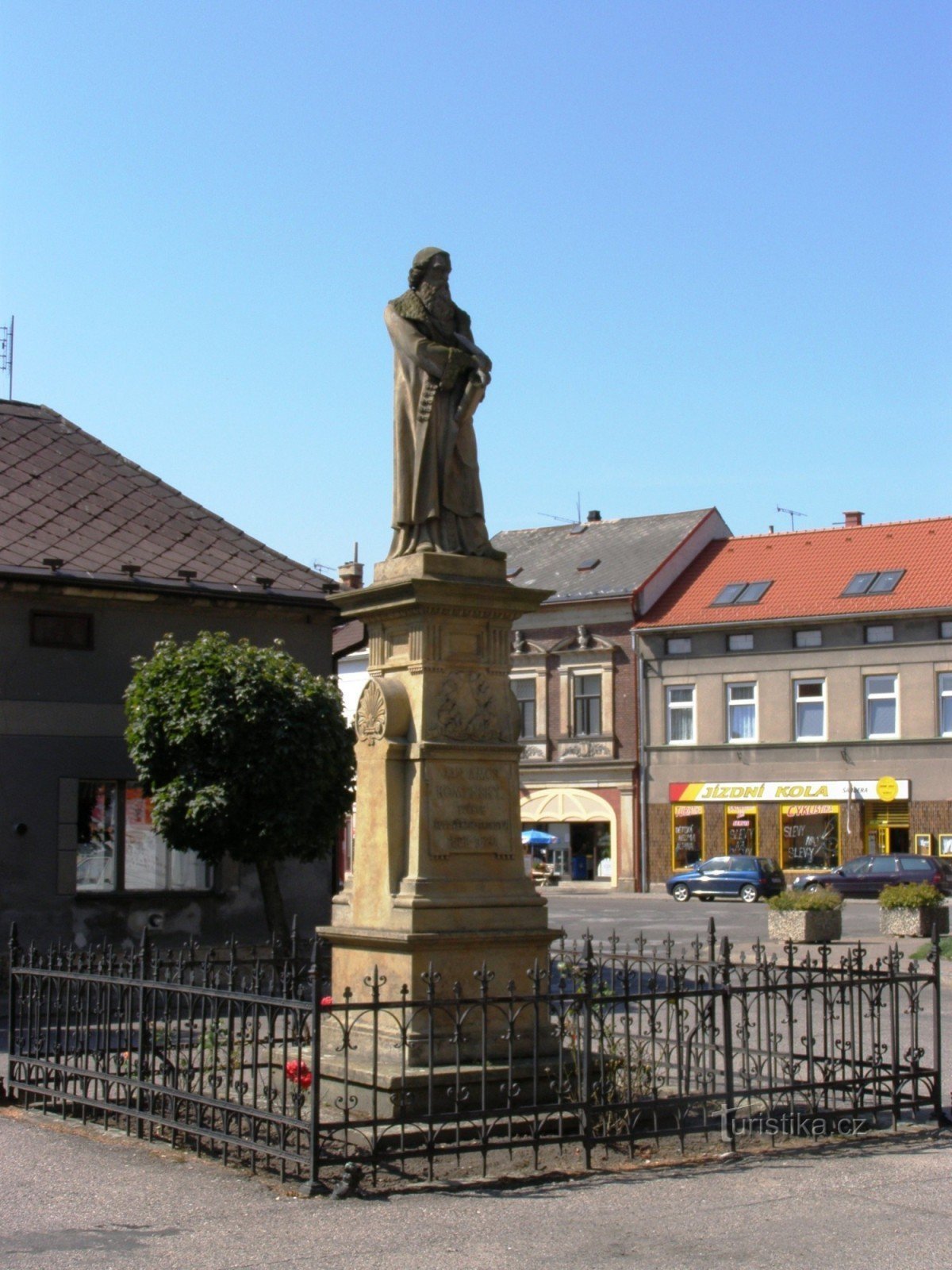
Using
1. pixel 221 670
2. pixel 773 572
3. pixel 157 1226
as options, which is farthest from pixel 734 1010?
pixel 773 572

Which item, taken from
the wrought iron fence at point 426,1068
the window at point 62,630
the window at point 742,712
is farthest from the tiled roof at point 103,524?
the window at point 742,712

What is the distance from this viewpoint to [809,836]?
43312mm

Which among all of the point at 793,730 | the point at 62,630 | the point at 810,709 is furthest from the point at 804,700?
the point at 62,630

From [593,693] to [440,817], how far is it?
38778 mm

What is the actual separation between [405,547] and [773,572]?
122ft

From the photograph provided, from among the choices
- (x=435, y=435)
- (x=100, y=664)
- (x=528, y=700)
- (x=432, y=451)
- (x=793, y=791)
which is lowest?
(x=793, y=791)

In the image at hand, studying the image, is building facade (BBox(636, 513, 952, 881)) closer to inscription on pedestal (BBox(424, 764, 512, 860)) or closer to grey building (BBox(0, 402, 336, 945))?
grey building (BBox(0, 402, 336, 945))

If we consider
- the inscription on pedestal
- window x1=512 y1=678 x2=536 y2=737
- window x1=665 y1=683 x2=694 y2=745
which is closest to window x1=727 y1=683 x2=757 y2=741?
window x1=665 y1=683 x2=694 y2=745

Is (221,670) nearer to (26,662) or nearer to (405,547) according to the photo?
(26,662)

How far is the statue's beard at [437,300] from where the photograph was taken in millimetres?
10109

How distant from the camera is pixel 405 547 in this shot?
32.4 ft

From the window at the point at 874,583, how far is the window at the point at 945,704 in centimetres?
286

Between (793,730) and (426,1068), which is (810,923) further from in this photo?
(793,730)

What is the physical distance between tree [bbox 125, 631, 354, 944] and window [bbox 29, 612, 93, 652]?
118 centimetres
